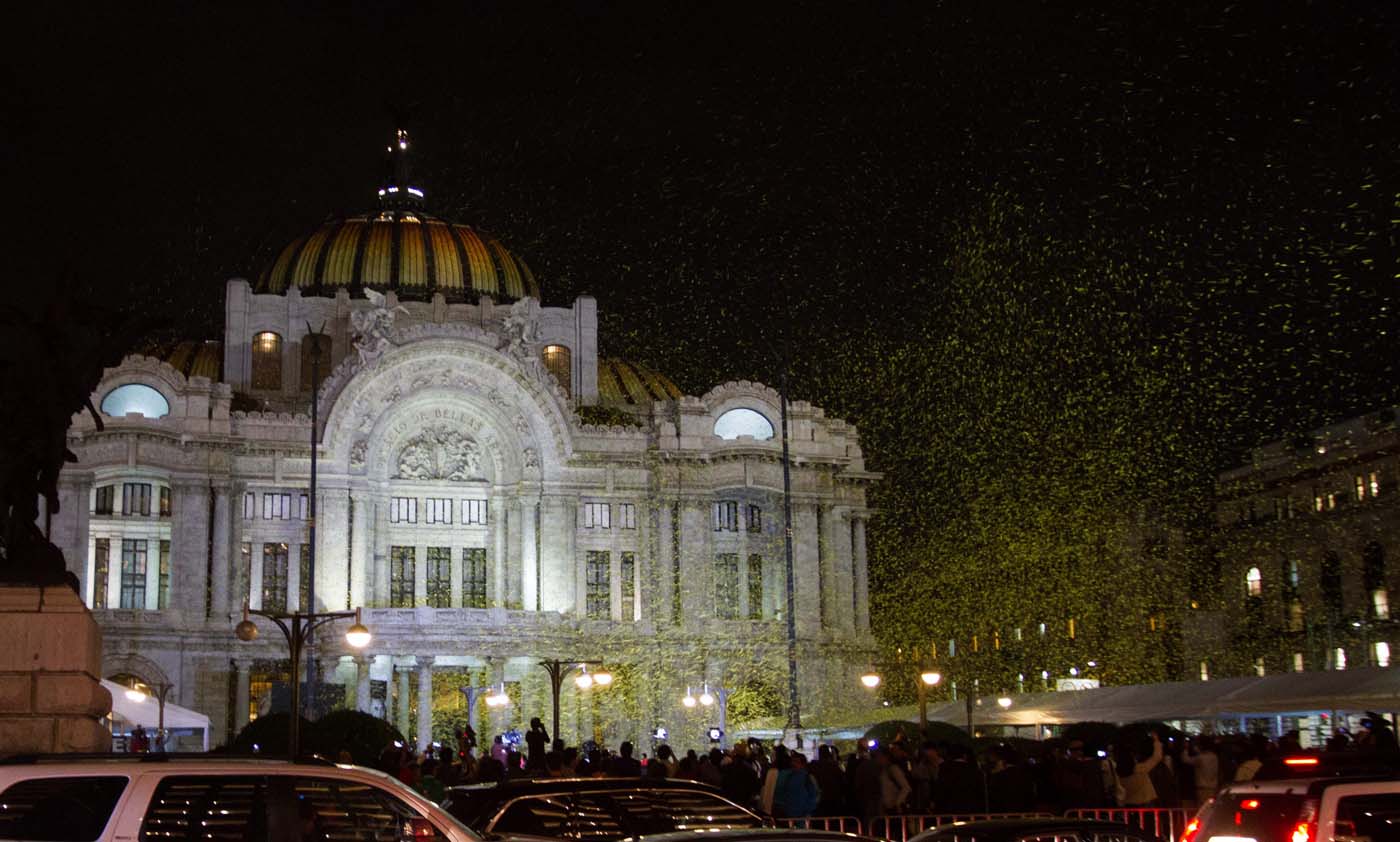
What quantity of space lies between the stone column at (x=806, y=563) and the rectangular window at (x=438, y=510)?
15.1 metres

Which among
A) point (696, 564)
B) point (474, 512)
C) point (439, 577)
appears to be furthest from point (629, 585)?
point (439, 577)

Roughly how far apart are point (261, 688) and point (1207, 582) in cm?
5058

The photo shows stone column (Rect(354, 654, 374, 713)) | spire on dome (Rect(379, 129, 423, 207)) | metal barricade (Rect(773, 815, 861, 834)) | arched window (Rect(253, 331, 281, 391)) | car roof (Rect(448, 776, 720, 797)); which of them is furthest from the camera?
spire on dome (Rect(379, 129, 423, 207))

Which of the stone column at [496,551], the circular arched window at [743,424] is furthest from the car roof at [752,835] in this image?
the circular arched window at [743,424]

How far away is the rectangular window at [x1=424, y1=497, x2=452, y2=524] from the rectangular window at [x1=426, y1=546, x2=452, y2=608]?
119 centimetres

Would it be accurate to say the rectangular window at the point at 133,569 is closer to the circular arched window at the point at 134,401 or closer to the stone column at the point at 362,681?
the circular arched window at the point at 134,401

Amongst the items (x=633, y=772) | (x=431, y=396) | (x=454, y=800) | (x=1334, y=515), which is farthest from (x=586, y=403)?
(x=454, y=800)

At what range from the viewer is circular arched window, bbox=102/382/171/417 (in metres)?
70.5

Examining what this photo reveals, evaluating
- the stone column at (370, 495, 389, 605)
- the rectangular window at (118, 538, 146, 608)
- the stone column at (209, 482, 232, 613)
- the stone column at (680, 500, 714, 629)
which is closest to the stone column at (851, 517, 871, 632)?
the stone column at (680, 500, 714, 629)

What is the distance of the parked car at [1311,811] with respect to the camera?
12109 millimetres

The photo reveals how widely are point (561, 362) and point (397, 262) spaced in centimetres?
1018

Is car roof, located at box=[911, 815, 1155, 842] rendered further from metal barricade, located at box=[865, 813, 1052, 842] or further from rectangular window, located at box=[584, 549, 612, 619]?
rectangular window, located at box=[584, 549, 612, 619]

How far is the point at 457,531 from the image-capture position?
244 ft

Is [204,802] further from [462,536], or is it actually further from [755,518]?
[755,518]
